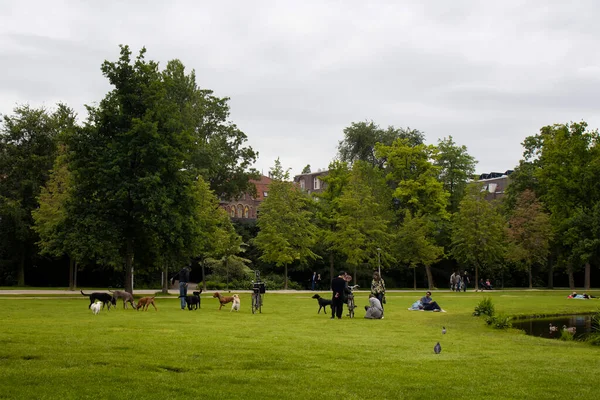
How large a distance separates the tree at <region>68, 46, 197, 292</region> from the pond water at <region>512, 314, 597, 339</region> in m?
19.5

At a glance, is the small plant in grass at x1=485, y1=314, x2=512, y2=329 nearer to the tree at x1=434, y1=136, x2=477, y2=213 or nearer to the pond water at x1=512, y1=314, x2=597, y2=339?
the pond water at x1=512, y1=314, x2=597, y2=339

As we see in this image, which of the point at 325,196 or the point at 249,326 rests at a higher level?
the point at 325,196

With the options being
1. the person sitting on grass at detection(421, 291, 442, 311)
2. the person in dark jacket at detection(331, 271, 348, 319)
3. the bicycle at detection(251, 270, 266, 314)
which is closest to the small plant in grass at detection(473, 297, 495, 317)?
the person sitting on grass at detection(421, 291, 442, 311)

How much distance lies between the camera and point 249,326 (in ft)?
71.1

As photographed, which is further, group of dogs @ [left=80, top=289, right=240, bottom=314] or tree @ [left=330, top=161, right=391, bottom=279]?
tree @ [left=330, top=161, right=391, bottom=279]

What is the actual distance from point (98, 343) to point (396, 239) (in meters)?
54.2

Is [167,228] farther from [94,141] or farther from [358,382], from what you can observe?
[358,382]

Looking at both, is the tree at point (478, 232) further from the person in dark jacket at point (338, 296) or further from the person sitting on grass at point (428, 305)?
the person in dark jacket at point (338, 296)

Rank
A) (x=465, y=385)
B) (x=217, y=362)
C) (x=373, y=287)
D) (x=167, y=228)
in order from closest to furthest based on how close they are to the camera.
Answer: (x=465, y=385) < (x=217, y=362) < (x=373, y=287) < (x=167, y=228)

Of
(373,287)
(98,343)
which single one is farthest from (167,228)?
(98,343)

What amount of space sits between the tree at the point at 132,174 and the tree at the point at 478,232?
3431 centimetres

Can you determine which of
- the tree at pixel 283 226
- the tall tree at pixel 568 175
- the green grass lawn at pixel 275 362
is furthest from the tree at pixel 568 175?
the green grass lawn at pixel 275 362

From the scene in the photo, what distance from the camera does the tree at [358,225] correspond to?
2463 inches

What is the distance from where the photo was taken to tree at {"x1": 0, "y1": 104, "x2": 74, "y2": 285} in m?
58.8
